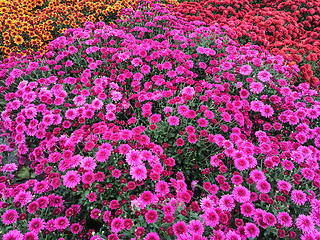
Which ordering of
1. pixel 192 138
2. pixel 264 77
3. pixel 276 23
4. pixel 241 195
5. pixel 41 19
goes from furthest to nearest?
1. pixel 276 23
2. pixel 41 19
3. pixel 264 77
4. pixel 192 138
5. pixel 241 195

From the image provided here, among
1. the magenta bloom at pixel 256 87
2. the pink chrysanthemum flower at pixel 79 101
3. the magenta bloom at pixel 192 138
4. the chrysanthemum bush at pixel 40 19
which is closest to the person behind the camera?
the magenta bloom at pixel 192 138

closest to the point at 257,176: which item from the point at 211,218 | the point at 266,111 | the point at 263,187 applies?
the point at 263,187

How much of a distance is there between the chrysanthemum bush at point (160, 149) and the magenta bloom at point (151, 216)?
0.5 inches

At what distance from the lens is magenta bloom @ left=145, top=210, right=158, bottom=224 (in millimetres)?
2020

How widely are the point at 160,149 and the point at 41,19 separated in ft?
17.8

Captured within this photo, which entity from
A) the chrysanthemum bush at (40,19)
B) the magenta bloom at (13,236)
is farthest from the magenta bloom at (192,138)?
the chrysanthemum bush at (40,19)

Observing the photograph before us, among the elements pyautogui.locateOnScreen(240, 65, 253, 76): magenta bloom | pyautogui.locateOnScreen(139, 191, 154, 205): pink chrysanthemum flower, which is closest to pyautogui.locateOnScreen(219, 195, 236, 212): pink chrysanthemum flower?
pyautogui.locateOnScreen(139, 191, 154, 205): pink chrysanthemum flower

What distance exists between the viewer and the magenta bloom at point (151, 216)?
2020mm

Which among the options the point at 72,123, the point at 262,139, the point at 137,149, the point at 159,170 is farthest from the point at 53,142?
the point at 262,139

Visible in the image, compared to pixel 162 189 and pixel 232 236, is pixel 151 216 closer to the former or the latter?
pixel 162 189

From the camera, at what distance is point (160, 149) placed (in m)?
2.65

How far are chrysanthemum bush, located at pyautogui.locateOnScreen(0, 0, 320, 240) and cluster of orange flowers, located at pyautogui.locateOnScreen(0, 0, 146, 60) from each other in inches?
51.7

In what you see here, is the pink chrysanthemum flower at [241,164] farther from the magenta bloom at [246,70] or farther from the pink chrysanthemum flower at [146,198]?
the magenta bloom at [246,70]

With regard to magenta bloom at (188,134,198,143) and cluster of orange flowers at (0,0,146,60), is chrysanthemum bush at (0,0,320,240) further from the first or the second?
cluster of orange flowers at (0,0,146,60)
